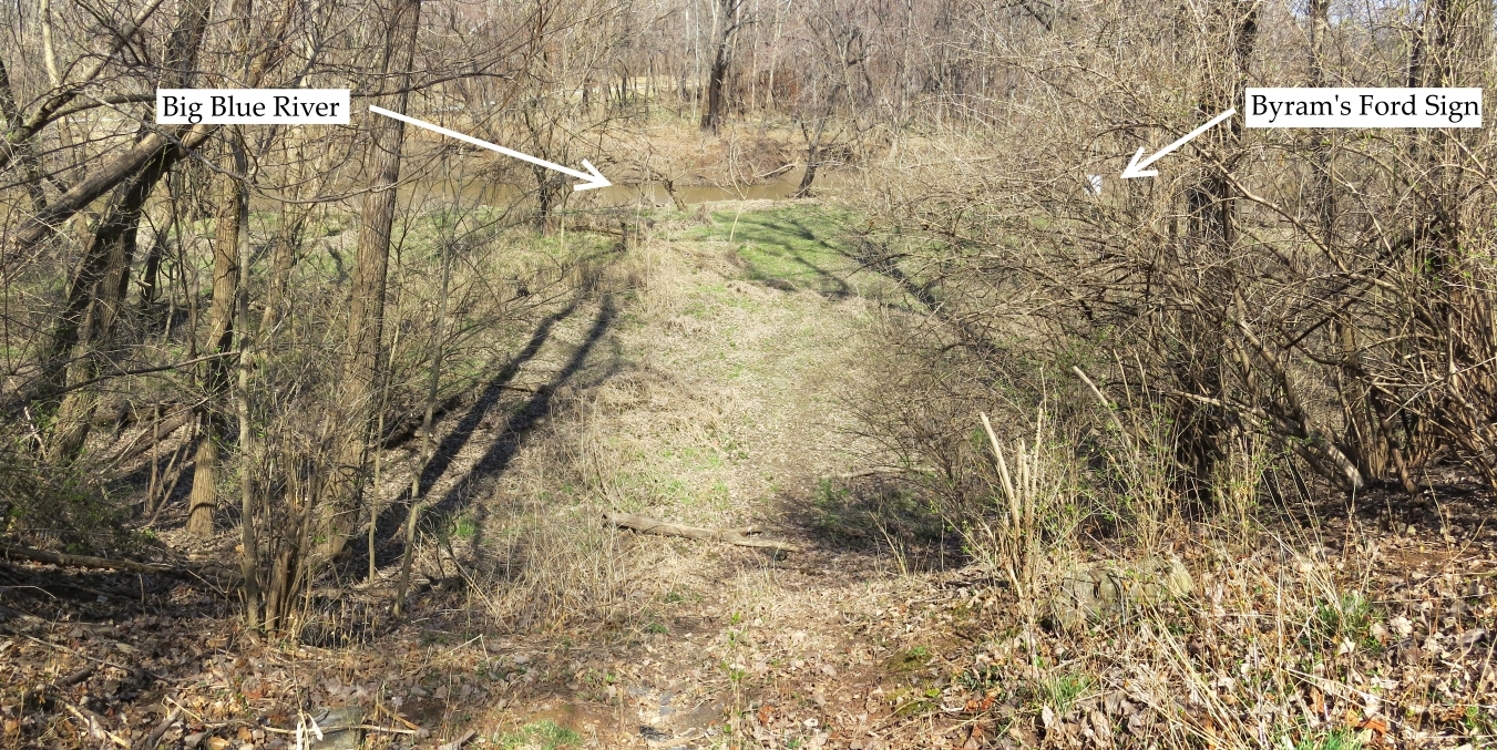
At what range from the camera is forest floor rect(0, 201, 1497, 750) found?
5016mm

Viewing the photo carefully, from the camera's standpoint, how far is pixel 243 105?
668 cm

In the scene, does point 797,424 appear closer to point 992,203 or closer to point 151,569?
point 992,203

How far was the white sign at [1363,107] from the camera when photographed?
5832 mm

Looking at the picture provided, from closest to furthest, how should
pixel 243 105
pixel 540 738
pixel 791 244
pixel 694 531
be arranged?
1. pixel 540 738
2. pixel 243 105
3. pixel 694 531
4. pixel 791 244

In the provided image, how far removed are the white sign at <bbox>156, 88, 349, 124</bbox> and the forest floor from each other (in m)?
2.95

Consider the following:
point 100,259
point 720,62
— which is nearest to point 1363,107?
point 100,259

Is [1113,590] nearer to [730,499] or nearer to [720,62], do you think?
[730,499]

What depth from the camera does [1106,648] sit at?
568cm

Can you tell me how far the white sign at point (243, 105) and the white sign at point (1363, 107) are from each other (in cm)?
568

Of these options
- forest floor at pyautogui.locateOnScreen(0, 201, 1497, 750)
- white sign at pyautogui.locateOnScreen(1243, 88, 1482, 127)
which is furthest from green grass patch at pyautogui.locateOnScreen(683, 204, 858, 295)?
white sign at pyautogui.locateOnScreen(1243, 88, 1482, 127)

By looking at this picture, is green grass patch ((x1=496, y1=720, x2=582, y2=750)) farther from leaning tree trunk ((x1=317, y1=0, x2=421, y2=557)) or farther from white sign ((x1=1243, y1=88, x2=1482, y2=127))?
white sign ((x1=1243, y1=88, x2=1482, y2=127))

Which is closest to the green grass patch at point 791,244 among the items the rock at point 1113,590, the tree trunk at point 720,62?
the tree trunk at point 720,62

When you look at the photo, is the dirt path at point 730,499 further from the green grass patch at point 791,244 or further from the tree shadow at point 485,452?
the tree shadow at point 485,452

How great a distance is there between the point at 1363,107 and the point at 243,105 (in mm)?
6709
